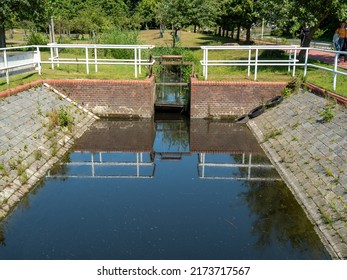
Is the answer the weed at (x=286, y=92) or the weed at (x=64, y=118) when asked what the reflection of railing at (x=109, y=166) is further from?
the weed at (x=286, y=92)

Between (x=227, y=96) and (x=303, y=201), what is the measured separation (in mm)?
8257

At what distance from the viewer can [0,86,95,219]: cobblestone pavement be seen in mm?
8945

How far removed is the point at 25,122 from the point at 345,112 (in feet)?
27.4

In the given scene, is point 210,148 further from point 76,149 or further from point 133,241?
point 133,241

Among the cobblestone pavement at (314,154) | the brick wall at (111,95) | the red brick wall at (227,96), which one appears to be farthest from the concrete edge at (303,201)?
the brick wall at (111,95)

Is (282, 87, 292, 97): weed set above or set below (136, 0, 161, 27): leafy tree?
below

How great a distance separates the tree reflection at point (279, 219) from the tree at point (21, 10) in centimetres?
2056

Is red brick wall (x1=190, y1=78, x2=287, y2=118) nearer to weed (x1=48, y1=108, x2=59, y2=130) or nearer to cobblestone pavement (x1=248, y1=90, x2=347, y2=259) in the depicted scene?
cobblestone pavement (x1=248, y1=90, x2=347, y2=259)

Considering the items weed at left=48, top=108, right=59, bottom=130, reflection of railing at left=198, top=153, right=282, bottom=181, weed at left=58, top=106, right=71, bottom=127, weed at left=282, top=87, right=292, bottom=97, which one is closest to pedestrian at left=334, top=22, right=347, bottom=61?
weed at left=282, top=87, right=292, bottom=97

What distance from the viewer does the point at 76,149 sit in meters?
12.4

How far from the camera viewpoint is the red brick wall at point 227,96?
1603cm

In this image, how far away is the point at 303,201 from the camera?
8.51 metres

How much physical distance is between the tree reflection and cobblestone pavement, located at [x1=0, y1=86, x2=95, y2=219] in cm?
473

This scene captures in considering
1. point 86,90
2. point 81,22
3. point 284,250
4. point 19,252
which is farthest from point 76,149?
point 81,22
